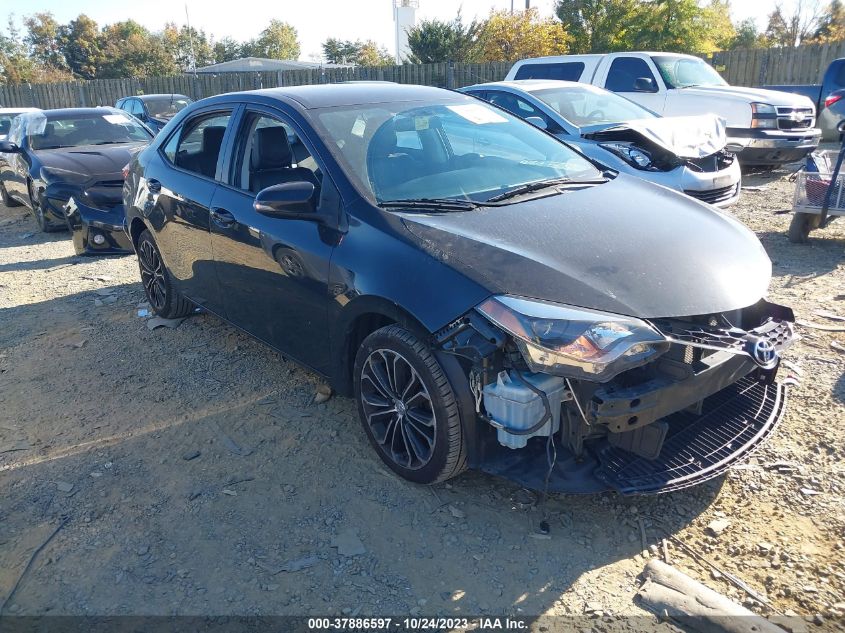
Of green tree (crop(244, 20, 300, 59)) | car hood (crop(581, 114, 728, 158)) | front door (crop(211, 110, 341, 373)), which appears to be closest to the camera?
front door (crop(211, 110, 341, 373))

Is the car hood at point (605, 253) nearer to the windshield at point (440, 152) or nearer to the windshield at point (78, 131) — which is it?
the windshield at point (440, 152)

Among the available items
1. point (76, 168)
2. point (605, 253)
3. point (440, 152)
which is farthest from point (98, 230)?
point (605, 253)

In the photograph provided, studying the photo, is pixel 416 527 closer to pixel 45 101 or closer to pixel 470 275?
pixel 470 275

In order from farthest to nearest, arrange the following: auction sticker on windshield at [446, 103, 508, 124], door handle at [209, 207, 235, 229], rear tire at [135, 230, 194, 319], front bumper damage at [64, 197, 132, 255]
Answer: front bumper damage at [64, 197, 132, 255]
rear tire at [135, 230, 194, 319]
auction sticker on windshield at [446, 103, 508, 124]
door handle at [209, 207, 235, 229]

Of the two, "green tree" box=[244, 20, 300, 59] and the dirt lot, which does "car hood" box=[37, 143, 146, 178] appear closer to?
the dirt lot

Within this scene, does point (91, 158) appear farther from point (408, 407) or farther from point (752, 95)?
point (752, 95)

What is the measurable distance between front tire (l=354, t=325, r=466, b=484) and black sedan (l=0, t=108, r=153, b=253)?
209 inches

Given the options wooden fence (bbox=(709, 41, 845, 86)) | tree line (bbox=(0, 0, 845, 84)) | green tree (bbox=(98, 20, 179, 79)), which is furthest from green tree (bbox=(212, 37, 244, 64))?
wooden fence (bbox=(709, 41, 845, 86))

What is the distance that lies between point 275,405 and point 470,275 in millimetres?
1908

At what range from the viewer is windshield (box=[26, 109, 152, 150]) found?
9398 mm

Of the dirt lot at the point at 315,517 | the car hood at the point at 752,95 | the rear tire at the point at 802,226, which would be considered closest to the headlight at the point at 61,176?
the dirt lot at the point at 315,517

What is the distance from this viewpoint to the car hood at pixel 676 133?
281 inches

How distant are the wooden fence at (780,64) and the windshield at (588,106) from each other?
39.9 ft

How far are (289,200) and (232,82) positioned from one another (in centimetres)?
2318
